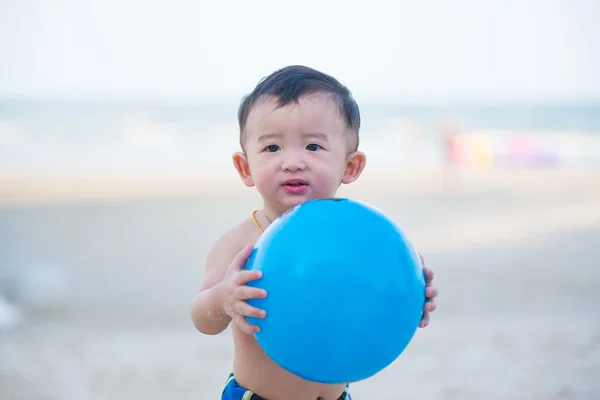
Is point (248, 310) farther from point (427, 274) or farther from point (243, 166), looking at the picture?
point (243, 166)

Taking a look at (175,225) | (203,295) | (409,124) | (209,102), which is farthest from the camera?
(209,102)

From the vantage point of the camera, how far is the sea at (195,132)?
20.2 m

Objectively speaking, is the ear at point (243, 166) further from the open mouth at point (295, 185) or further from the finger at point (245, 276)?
the finger at point (245, 276)

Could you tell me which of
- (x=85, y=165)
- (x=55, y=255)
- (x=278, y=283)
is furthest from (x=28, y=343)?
(x=85, y=165)

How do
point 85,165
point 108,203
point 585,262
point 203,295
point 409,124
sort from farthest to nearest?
1. point 409,124
2. point 85,165
3. point 108,203
4. point 585,262
5. point 203,295

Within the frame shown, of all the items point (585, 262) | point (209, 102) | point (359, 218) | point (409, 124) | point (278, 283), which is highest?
point (209, 102)

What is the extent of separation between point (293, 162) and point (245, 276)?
0.49 metres

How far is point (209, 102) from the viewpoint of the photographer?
3456cm

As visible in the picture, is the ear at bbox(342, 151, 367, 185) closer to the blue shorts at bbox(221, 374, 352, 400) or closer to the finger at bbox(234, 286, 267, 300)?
the finger at bbox(234, 286, 267, 300)

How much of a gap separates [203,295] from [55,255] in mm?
7008

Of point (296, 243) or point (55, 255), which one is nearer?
point (296, 243)

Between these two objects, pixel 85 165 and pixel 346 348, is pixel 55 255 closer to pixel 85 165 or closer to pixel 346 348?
pixel 346 348

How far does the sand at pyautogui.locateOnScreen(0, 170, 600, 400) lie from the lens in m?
5.22

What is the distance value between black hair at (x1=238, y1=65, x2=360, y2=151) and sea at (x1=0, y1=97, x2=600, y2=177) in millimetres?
15136
